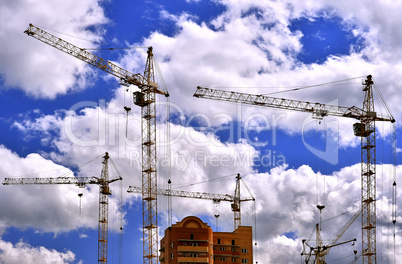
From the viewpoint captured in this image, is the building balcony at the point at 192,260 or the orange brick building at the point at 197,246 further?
the orange brick building at the point at 197,246

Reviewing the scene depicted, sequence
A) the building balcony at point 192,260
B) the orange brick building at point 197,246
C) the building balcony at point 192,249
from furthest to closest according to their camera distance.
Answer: the orange brick building at point 197,246
the building balcony at point 192,249
the building balcony at point 192,260

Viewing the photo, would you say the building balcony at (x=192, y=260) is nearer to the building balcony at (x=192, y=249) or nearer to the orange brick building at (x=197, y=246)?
the orange brick building at (x=197, y=246)

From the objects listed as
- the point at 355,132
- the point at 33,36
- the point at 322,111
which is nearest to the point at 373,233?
the point at 355,132

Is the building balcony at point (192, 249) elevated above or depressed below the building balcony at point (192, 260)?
above

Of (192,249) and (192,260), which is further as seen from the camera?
(192,249)

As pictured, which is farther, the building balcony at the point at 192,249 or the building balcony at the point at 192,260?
the building balcony at the point at 192,249

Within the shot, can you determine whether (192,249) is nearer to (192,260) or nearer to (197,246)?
(197,246)

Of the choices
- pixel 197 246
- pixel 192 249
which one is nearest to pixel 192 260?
pixel 192 249

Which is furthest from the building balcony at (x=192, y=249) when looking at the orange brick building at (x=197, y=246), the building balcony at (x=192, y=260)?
the building balcony at (x=192, y=260)

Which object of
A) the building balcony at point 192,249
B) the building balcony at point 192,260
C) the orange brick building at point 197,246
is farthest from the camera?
the orange brick building at point 197,246

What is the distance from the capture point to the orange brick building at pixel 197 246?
16988 centimetres

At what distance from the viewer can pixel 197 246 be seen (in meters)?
171

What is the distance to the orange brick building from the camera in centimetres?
16988

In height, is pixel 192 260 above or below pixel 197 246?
below
